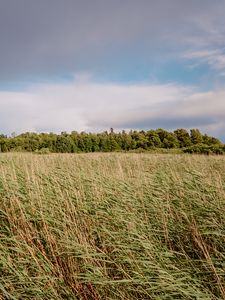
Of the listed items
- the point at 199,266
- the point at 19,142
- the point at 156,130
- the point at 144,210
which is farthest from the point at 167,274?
the point at 19,142

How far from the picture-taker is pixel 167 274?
338 centimetres

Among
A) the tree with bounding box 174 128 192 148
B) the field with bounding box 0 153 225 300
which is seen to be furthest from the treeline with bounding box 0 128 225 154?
the field with bounding box 0 153 225 300

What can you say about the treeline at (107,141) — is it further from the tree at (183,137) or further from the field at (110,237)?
the field at (110,237)

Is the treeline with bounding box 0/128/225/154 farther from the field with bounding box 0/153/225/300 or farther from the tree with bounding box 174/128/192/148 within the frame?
the field with bounding box 0/153/225/300

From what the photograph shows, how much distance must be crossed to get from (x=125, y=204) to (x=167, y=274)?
6.47 feet

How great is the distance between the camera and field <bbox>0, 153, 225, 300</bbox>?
3365 millimetres

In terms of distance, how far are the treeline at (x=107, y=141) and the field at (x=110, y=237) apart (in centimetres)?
2909

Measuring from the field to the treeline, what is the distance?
95.4 feet

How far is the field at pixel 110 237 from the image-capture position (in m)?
3.37

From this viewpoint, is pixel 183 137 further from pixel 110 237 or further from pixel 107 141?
pixel 110 237

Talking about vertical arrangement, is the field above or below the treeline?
below

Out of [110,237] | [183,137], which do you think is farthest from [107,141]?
[110,237]

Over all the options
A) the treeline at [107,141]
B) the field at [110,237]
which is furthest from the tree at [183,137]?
the field at [110,237]

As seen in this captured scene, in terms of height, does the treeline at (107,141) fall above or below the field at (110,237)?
above
